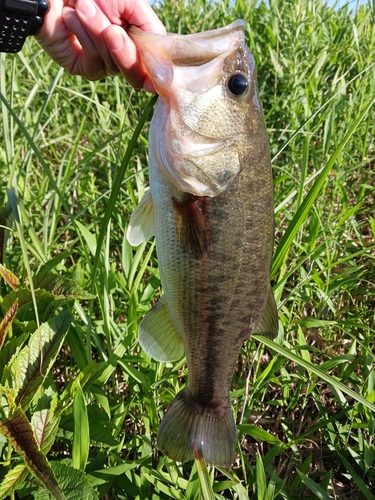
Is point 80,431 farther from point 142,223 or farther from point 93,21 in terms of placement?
point 93,21

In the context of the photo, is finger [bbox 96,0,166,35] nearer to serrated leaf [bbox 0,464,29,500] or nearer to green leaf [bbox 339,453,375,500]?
serrated leaf [bbox 0,464,29,500]

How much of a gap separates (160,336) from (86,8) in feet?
3.93


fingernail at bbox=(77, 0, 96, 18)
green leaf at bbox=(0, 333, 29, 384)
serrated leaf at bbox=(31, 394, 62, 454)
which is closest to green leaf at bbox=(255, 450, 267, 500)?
serrated leaf at bbox=(31, 394, 62, 454)

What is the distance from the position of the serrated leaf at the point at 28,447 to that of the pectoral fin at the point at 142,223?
0.67m

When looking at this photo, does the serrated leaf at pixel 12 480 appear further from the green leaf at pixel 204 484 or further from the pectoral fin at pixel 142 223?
the pectoral fin at pixel 142 223

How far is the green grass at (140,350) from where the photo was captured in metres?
1.83

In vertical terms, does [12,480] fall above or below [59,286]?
below

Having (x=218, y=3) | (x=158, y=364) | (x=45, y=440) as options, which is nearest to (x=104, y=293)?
(x=158, y=364)

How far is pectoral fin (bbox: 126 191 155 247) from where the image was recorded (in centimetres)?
190

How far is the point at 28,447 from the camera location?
5.35 feet

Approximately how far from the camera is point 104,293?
228 centimetres

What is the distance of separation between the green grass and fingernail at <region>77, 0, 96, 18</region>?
1.08 ft

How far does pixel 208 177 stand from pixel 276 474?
4.31ft

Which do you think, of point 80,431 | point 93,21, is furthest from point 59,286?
point 93,21
